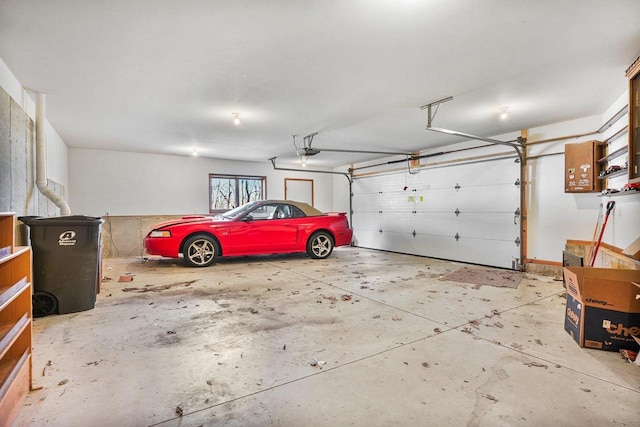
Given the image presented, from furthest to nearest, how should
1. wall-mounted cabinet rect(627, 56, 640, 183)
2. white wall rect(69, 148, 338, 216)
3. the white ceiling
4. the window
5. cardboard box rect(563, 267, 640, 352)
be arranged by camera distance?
the window → white wall rect(69, 148, 338, 216) → wall-mounted cabinet rect(627, 56, 640, 183) → cardboard box rect(563, 267, 640, 352) → the white ceiling

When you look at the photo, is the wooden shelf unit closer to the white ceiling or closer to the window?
the white ceiling

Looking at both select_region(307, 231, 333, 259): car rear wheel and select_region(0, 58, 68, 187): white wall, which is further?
select_region(307, 231, 333, 259): car rear wheel

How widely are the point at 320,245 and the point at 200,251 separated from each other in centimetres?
246

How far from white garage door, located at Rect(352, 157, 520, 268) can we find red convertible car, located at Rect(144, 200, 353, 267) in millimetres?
1560

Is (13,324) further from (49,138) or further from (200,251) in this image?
(49,138)

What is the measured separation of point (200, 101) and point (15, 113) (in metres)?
1.82

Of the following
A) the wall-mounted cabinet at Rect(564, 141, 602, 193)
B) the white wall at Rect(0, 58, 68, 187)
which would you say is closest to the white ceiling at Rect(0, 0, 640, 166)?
the white wall at Rect(0, 58, 68, 187)

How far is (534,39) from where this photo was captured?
2494 millimetres

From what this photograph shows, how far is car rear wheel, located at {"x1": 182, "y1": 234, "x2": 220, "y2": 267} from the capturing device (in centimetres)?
559

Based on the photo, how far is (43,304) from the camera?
10.0 ft

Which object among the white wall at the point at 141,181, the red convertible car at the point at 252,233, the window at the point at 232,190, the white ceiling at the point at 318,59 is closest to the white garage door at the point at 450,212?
the white ceiling at the point at 318,59

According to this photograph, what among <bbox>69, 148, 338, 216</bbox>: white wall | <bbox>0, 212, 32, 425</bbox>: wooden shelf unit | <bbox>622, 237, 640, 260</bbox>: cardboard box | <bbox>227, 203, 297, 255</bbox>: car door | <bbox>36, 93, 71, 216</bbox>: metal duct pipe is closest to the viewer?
<bbox>0, 212, 32, 425</bbox>: wooden shelf unit

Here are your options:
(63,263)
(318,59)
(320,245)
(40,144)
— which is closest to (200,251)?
(320,245)

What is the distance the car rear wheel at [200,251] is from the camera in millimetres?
5586
